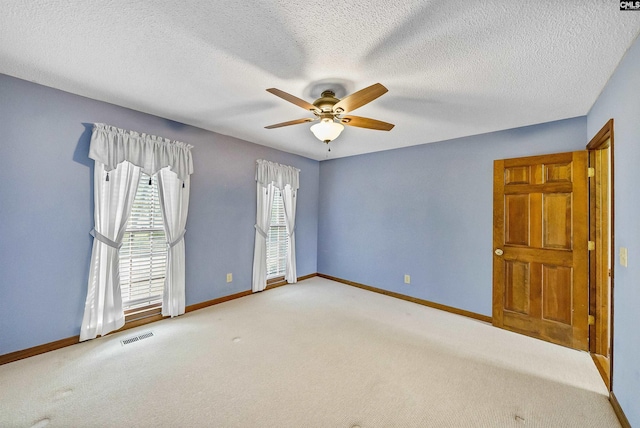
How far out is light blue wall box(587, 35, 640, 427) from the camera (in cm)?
153

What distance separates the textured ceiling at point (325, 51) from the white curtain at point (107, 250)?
837 millimetres

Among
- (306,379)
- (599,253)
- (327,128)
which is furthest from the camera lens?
(599,253)

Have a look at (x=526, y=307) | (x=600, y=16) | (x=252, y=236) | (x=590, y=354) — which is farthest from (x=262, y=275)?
(x=600, y=16)

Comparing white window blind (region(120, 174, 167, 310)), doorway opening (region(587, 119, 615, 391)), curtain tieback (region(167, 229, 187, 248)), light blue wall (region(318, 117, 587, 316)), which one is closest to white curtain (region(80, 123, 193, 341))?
white window blind (region(120, 174, 167, 310))

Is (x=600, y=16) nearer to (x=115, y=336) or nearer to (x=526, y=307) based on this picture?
(x=526, y=307)

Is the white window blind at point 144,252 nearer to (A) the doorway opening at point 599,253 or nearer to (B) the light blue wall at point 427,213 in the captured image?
(B) the light blue wall at point 427,213

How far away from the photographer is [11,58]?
6.24 ft

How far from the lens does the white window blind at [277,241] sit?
452cm

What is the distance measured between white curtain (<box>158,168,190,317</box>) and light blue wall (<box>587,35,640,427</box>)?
404 cm

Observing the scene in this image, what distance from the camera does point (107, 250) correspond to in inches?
104

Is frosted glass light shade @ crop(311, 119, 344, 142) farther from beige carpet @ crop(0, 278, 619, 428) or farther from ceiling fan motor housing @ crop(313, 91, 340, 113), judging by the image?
beige carpet @ crop(0, 278, 619, 428)

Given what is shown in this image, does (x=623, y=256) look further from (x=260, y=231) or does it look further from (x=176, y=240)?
(x=176, y=240)

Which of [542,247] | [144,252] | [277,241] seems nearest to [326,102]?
[144,252]

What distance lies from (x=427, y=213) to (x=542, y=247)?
1.38 meters
